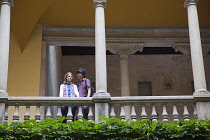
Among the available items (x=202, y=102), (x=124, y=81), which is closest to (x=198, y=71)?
(x=202, y=102)

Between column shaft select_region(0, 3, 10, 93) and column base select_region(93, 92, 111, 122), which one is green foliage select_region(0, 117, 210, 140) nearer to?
column base select_region(93, 92, 111, 122)

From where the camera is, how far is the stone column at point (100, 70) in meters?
10.6

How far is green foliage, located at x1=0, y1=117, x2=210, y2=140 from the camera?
355 inches

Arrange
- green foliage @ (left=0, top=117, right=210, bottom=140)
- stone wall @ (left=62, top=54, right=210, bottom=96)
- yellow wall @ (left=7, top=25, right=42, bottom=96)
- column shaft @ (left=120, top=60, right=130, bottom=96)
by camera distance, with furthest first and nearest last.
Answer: stone wall @ (left=62, top=54, right=210, bottom=96), column shaft @ (left=120, top=60, right=130, bottom=96), yellow wall @ (left=7, top=25, right=42, bottom=96), green foliage @ (left=0, top=117, right=210, bottom=140)

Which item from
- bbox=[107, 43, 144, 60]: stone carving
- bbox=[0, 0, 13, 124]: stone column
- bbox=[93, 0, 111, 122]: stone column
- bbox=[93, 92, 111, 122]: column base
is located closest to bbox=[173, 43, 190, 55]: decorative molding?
bbox=[107, 43, 144, 60]: stone carving

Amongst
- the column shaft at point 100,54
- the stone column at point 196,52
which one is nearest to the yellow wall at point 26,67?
the column shaft at point 100,54

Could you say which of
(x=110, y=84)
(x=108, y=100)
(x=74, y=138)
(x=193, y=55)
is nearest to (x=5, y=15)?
(x=108, y=100)

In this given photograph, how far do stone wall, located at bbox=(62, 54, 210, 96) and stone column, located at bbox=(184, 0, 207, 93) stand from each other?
8351mm

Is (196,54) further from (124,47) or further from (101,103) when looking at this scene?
(124,47)

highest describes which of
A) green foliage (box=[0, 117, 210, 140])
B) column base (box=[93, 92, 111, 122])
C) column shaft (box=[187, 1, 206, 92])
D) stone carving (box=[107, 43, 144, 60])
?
stone carving (box=[107, 43, 144, 60])

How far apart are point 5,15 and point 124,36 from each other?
5.12 metres

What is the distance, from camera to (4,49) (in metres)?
11.1

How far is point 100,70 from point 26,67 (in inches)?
158

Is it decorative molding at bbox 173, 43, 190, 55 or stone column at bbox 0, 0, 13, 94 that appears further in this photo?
decorative molding at bbox 173, 43, 190, 55
